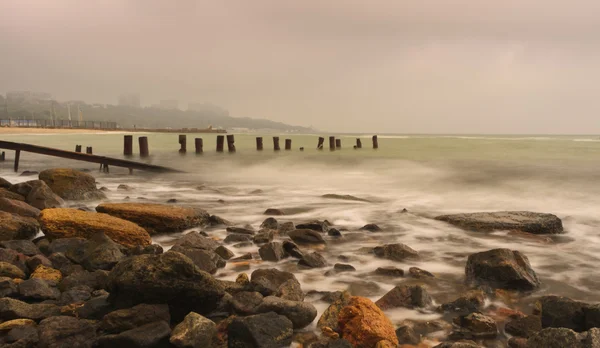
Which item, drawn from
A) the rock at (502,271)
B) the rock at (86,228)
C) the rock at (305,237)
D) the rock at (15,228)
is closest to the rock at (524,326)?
the rock at (502,271)

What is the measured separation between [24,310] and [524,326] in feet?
13.4

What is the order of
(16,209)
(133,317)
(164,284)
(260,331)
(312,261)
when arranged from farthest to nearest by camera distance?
1. (16,209)
2. (312,261)
3. (164,284)
4. (133,317)
5. (260,331)

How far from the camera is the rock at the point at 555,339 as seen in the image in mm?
2680

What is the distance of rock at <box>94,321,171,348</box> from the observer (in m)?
2.93

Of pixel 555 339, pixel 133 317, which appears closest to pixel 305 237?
pixel 133 317

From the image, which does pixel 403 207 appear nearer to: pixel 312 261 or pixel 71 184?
pixel 312 261

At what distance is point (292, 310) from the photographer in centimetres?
344

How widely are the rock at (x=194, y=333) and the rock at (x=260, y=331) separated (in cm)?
15

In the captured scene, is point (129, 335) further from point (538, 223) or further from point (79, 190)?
point (79, 190)

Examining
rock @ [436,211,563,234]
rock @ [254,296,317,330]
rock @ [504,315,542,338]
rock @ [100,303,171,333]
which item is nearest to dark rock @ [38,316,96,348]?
rock @ [100,303,171,333]

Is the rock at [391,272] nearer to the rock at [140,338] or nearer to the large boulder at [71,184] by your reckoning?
the rock at [140,338]

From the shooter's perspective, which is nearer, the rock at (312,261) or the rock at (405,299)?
the rock at (405,299)

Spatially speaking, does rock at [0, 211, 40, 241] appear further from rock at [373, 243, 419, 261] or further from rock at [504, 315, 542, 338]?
rock at [504, 315, 542, 338]

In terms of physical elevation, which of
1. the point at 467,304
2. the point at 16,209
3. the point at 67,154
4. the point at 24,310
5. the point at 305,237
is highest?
the point at 67,154
